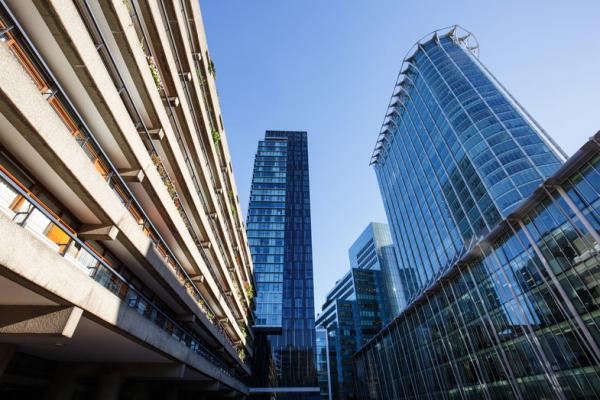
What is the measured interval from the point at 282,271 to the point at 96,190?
54.5m

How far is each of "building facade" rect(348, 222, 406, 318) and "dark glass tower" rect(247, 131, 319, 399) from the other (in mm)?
30536

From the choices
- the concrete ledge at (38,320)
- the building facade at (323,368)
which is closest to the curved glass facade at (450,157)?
the building facade at (323,368)

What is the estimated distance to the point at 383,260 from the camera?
94.4 m

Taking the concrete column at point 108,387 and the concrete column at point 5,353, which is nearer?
the concrete column at point 5,353

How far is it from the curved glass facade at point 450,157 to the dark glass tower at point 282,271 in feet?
75.7

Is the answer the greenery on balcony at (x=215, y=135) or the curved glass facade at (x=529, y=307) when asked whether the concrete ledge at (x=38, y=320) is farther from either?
the curved glass facade at (x=529, y=307)

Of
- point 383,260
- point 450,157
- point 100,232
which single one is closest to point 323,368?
point 383,260

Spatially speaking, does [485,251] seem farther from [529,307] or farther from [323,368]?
[323,368]

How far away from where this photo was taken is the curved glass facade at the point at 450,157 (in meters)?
43.2

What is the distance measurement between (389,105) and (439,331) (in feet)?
188

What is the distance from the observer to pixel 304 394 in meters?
51.7

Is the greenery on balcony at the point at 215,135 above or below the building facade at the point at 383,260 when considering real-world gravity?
below

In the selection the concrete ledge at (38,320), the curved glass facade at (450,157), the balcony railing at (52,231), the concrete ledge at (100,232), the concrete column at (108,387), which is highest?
the curved glass facade at (450,157)

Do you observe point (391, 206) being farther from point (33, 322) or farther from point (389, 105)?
point (33, 322)
